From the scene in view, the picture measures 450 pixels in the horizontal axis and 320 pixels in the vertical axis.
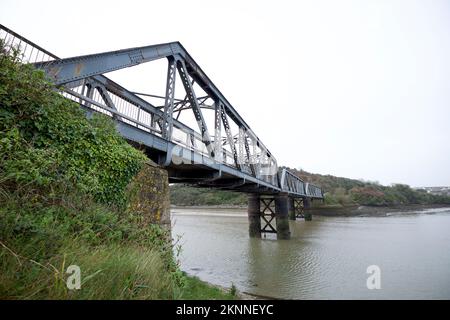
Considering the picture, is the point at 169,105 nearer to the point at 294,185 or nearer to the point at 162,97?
the point at 162,97

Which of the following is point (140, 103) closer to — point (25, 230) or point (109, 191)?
point (109, 191)

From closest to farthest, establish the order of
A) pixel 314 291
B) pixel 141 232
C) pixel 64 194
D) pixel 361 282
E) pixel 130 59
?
pixel 64 194, pixel 141 232, pixel 130 59, pixel 314 291, pixel 361 282

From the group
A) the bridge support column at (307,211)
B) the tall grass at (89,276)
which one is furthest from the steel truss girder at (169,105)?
the bridge support column at (307,211)

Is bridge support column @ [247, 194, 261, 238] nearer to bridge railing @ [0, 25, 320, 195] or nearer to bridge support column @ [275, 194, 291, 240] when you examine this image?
bridge support column @ [275, 194, 291, 240]

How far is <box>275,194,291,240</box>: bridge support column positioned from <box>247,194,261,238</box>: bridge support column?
1.65 metres

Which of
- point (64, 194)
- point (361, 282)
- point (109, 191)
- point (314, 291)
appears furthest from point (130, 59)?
point (361, 282)

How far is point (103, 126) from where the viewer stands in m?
4.32

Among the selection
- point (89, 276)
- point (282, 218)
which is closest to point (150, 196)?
point (89, 276)

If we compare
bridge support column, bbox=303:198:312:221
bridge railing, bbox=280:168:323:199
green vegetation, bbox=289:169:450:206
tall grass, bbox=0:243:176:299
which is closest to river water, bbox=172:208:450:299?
tall grass, bbox=0:243:176:299

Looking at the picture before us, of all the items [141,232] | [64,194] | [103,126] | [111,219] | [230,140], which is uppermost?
[230,140]

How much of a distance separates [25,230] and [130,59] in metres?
5.08

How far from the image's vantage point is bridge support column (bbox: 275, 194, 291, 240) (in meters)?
18.3

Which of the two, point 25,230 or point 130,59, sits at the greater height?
point 130,59

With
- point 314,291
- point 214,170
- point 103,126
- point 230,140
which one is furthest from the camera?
point 230,140
